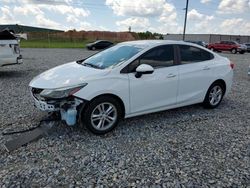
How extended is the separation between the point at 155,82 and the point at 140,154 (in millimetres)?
1484

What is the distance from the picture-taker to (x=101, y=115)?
4234 millimetres

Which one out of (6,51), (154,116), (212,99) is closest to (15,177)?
(154,116)

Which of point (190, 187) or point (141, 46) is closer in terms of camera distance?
point (190, 187)

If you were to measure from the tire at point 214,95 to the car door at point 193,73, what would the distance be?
18cm

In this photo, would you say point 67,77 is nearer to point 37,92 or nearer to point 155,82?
point 37,92

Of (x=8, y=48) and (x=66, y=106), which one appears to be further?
(x=8, y=48)

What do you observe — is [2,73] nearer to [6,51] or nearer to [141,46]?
[6,51]

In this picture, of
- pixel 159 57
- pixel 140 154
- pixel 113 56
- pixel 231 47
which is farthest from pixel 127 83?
pixel 231 47

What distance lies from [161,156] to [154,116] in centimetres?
168

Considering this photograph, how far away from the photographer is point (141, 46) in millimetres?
4832

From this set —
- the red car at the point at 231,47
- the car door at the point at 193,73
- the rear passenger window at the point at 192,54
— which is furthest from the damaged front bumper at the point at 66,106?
the red car at the point at 231,47

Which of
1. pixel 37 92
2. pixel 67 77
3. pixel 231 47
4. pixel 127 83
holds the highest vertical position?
pixel 67 77

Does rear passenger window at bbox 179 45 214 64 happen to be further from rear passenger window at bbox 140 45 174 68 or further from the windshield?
the windshield

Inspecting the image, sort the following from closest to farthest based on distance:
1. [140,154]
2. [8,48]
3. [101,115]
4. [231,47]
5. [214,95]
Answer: [140,154]
[101,115]
[214,95]
[8,48]
[231,47]
